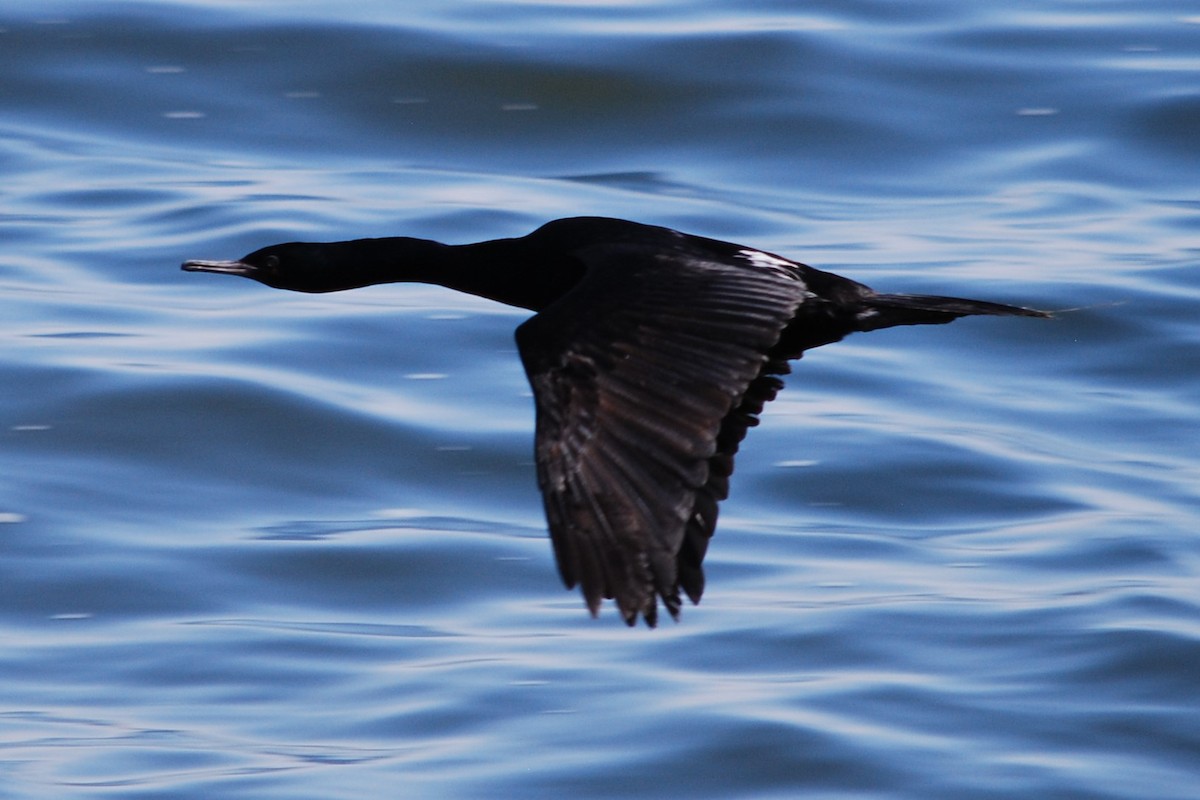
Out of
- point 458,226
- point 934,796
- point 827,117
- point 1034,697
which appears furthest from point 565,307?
point 827,117

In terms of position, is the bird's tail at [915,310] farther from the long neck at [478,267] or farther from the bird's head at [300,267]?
the bird's head at [300,267]

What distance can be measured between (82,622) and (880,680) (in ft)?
11.3

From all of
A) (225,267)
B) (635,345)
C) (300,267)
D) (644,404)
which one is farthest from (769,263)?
(225,267)

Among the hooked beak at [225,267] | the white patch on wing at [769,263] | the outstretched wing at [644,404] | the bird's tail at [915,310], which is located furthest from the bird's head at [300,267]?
the bird's tail at [915,310]

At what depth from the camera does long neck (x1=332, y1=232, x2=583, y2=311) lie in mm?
6238

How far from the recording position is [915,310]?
602 cm

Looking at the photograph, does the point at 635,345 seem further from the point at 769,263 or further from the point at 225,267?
the point at 225,267

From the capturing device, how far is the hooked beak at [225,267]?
21.4 ft

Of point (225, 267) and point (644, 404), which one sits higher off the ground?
point (225, 267)

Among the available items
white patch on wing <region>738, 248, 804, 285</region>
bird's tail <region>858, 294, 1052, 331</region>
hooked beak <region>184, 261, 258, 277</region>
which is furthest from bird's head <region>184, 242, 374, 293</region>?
bird's tail <region>858, 294, 1052, 331</region>

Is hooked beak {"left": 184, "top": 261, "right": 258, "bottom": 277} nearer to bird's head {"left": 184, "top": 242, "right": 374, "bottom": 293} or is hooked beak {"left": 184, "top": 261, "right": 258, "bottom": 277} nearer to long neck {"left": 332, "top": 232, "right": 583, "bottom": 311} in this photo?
bird's head {"left": 184, "top": 242, "right": 374, "bottom": 293}

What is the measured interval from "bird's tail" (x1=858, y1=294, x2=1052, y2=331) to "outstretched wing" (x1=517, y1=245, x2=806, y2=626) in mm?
390

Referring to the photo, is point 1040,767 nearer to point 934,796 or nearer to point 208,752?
point 934,796

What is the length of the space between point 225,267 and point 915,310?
1.99m
